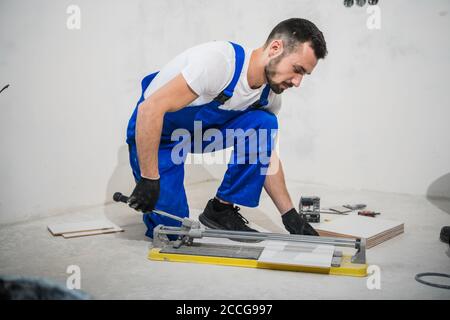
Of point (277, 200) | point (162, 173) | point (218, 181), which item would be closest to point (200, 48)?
point (162, 173)

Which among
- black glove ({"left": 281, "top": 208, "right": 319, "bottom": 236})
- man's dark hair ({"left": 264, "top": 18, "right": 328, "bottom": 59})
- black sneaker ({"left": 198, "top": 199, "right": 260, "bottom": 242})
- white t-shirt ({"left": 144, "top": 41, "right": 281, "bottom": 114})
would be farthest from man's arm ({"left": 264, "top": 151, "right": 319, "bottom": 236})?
man's dark hair ({"left": 264, "top": 18, "right": 328, "bottom": 59})

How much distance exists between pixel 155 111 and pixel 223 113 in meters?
0.40

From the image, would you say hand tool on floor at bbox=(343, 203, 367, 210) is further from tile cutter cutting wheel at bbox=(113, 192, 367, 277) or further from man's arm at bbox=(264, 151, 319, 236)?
tile cutter cutting wheel at bbox=(113, 192, 367, 277)

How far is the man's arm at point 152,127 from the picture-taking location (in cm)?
172

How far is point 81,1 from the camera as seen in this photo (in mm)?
2465

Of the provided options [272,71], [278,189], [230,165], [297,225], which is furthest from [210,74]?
[297,225]

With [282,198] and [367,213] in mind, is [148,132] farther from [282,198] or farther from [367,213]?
[367,213]

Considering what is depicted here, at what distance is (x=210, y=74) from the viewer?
1.77 m

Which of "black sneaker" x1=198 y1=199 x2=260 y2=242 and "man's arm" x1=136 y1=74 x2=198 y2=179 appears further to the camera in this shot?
"black sneaker" x1=198 y1=199 x2=260 y2=242

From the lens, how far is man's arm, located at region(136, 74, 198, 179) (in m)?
1.72

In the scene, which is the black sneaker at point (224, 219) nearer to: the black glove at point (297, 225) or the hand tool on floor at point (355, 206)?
the black glove at point (297, 225)

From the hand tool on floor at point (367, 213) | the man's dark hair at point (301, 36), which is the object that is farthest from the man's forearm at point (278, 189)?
the hand tool on floor at point (367, 213)
